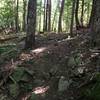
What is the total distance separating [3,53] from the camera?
42.0 ft

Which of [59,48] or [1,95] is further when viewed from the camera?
[59,48]

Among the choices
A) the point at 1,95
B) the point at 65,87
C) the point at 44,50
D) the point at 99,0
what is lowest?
the point at 1,95

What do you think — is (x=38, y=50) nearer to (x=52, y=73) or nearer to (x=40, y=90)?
(x=52, y=73)

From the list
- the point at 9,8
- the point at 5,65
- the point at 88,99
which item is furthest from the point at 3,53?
the point at 9,8

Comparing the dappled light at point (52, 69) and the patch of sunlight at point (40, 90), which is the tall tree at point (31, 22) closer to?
the dappled light at point (52, 69)

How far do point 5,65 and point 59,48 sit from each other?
2.81 m

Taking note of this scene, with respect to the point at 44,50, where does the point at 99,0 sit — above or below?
above

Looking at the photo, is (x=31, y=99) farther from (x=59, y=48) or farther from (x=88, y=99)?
(x=59, y=48)

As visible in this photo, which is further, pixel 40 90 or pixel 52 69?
pixel 52 69

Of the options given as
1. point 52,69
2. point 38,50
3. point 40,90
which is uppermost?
point 38,50

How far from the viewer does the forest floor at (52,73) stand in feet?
26.5

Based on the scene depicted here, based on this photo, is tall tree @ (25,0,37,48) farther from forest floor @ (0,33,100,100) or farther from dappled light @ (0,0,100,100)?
forest floor @ (0,33,100,100)

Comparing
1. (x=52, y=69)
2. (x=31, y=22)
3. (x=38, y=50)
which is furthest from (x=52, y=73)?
(x=31, y=22)

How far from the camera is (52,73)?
9875 millimetres
